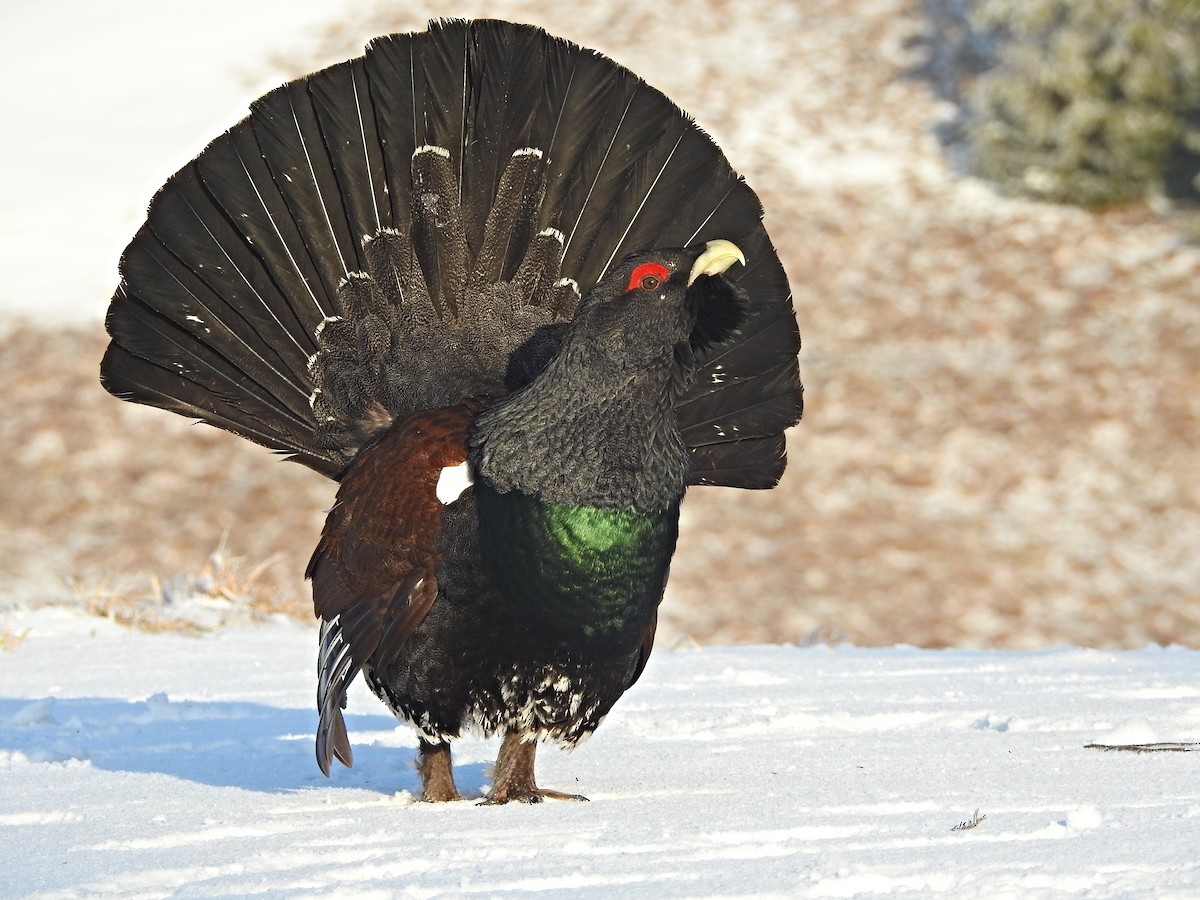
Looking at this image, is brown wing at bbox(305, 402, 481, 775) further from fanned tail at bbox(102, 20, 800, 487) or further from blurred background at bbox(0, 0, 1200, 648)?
blurred background at bbox(0, 0, 1200, 648)

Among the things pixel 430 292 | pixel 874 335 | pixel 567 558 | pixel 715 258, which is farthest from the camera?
pixel 874 335

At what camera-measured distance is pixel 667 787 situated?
12.6 ft

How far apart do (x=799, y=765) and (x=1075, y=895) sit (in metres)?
1.57

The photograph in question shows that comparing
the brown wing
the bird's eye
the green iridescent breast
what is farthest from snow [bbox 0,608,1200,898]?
the bird's eye

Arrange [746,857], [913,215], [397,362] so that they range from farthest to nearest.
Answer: [913,215] < [397,362] < [746,857]

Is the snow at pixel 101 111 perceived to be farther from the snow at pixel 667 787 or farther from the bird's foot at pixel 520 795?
the bird's foot at pixel 520 795

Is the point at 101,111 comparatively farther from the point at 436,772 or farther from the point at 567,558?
the point at 567,558

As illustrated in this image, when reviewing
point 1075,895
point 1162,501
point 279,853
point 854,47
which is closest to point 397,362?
point 279,853

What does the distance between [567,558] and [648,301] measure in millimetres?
711

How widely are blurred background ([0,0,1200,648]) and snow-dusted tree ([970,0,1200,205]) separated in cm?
4

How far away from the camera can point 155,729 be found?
15.8ft

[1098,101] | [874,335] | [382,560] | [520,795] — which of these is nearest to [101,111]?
[874,335]

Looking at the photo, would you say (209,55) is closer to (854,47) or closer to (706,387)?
(854,47)

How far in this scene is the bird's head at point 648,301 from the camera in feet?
12.3
